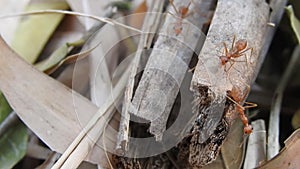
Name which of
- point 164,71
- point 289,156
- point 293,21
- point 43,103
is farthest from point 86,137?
point 293,21

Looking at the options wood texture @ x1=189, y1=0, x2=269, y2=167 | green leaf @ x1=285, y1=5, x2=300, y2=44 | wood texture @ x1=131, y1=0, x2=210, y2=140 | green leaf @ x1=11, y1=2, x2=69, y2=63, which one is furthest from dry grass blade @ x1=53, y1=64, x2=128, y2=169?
green leaf @ x1=285, y1=5, x2=300, y2=44

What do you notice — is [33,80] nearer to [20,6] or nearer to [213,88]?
[20,6]

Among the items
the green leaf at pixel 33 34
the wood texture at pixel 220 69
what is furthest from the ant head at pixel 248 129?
the green leaf at pixel 33 34

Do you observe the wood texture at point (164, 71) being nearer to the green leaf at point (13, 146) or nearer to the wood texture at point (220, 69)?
the wood texture at point (220, 69)

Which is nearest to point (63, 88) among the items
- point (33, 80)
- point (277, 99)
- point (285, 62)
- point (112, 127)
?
point (33, 80)

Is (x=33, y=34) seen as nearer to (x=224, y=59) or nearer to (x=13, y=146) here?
(x=13, y=146)

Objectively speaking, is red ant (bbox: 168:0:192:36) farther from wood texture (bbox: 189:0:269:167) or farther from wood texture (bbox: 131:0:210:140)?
wood texture (bbox: 189:0:269:167)
